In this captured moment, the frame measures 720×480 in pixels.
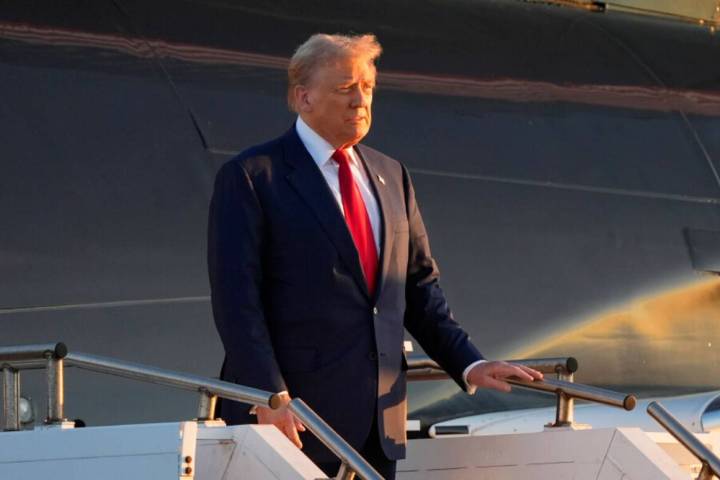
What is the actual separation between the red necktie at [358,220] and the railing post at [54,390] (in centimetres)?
83

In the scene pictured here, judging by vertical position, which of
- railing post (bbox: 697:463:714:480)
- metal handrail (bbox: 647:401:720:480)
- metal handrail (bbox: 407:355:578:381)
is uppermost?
metal handrail (bbox: 407:355:578:381)

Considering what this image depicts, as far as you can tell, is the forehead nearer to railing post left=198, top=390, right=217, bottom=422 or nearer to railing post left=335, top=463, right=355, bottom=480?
railing post left=198, top=390, right=217, bottom=422

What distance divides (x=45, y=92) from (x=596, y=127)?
289 centimetres

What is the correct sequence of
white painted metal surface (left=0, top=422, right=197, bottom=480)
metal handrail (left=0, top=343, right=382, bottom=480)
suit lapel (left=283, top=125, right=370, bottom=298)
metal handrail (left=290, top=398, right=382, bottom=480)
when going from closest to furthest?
white painted metal surface (left=0, top=422, right=197, bottom=480) < metal handrail (left=290, top=398, right=382, bottom=480) < metal handrail (left=0, top=343, right=382, bottom=480) < suit lapel (left=283, top=125, right=370, bottom=298)

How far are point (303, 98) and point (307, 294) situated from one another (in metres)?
0.51

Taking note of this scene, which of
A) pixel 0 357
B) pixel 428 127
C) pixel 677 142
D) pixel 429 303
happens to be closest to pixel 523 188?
pixel 428 127

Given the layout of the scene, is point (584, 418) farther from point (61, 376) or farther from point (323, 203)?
point (61, 376)

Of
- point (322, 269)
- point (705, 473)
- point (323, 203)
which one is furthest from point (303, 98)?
point (705, 473)

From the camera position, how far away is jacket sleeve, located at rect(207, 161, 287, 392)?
3.85 meters

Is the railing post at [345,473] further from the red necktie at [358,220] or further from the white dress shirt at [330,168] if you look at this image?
the white dress shirt at [330,168]

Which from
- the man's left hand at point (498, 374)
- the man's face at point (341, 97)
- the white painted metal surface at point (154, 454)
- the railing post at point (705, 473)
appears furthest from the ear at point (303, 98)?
the railing post at point (705, 473)

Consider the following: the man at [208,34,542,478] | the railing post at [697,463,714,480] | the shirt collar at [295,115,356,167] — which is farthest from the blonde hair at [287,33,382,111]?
the railing post at [697,463,714,480]

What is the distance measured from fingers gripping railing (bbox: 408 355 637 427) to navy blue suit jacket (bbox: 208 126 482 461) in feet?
1.21

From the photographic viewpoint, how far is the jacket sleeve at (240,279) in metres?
3.85
